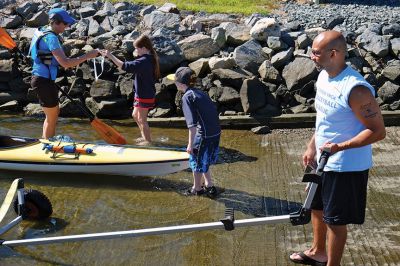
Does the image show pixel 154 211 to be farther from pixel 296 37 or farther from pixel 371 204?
pixel 296 37

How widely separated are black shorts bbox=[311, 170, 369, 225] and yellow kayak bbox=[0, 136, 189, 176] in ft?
9.64

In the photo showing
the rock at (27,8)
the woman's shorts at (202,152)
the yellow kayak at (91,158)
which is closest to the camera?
the woman's shorts at (202,152)

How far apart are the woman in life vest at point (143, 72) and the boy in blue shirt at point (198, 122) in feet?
5.37

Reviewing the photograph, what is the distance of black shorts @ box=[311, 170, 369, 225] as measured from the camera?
13.5 feet

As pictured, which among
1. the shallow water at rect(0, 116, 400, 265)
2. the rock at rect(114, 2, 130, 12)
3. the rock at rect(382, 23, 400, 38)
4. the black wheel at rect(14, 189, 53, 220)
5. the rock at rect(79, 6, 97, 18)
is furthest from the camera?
the rock at rect(114, 2, 130, 12)

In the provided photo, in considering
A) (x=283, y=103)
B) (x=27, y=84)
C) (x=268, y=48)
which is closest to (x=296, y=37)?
(x=268, y=48)

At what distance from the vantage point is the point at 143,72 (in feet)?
26.3

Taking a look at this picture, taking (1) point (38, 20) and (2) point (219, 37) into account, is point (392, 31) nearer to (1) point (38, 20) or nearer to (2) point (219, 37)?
(2) point (219, 37)

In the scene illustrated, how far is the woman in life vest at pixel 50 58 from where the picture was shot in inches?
283

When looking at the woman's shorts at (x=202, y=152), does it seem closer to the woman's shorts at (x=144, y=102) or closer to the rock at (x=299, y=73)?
the woman's shorts at (x=144, y=102)

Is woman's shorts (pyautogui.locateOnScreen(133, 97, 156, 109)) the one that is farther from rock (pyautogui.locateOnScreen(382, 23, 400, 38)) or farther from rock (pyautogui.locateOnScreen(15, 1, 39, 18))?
rock (pyautogui.locateOnScreen(15, 1, 39, 18))

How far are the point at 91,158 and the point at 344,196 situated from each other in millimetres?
3882

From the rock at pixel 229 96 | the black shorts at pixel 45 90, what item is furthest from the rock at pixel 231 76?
the black shorts at pixel 45 90

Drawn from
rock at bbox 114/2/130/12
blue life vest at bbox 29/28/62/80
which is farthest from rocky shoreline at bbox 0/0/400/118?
blue life vest at bbox 29/28/62/80
